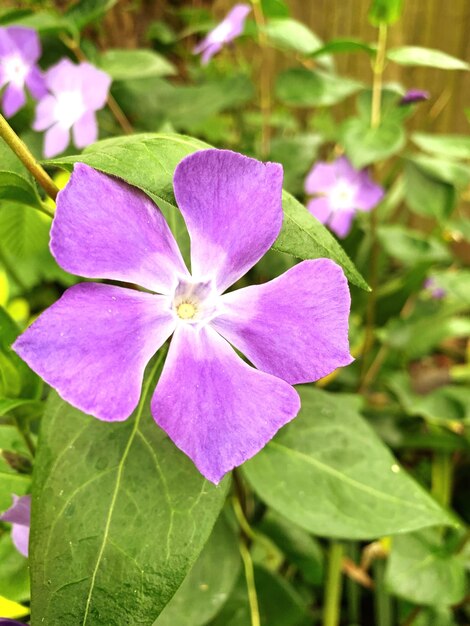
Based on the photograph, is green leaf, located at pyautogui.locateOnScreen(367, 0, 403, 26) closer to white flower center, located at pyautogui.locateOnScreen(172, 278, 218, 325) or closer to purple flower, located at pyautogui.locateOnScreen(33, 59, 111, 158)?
purple flower, located at pyautogui.locateOnScreen(33, 59, 111, 158)

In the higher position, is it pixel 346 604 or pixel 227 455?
pixel 227 455

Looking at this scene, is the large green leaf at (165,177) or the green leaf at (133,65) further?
the green leaf at (133,65)

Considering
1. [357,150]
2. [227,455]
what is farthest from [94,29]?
[227,455]

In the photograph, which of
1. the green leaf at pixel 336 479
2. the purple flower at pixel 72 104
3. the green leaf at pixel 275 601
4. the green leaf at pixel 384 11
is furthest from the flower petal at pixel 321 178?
the green leaf at pixel 275 601

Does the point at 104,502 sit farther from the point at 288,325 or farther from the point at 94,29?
the point at 94,29

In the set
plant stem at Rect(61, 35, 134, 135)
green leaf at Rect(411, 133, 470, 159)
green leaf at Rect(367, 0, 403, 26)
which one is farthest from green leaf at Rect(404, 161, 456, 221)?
plant stem at Rect(61, 35, 134, 135)

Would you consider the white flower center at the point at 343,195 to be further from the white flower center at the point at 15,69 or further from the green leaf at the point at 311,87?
the white flower center at the point at 15,69
